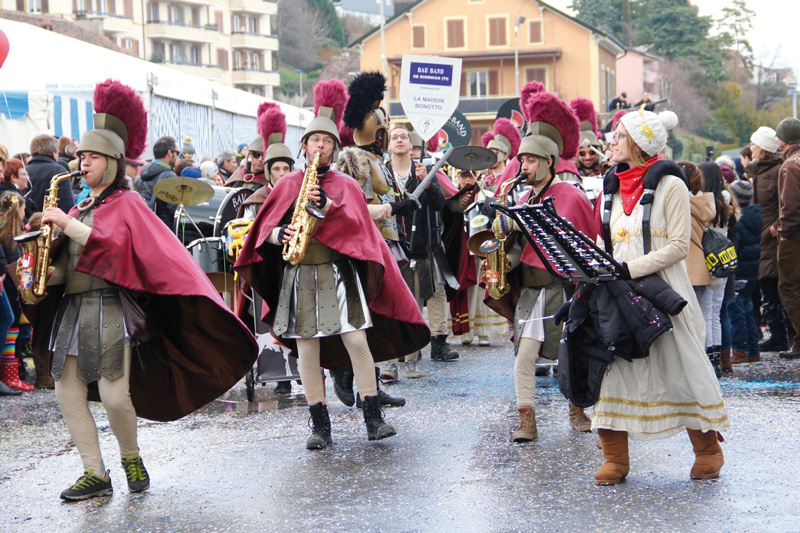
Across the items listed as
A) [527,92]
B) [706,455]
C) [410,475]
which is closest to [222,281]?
[527,92]

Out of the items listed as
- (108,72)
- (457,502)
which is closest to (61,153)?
(108,72)

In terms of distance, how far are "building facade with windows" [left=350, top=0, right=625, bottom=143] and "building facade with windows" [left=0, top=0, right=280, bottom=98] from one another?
17984 mm

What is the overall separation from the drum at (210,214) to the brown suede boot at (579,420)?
3199 millimetres

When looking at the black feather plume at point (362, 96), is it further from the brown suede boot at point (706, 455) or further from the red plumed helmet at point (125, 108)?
the brown suede boot at point (706, 455)

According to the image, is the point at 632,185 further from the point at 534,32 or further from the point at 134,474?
the point at 534,32

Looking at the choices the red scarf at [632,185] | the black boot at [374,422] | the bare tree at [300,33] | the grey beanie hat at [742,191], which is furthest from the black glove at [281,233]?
the bare tree at [300,33]

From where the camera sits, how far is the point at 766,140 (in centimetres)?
1011

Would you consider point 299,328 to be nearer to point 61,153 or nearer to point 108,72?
point 61,153

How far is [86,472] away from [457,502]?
6.38ft

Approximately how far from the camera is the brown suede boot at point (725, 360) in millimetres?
9016

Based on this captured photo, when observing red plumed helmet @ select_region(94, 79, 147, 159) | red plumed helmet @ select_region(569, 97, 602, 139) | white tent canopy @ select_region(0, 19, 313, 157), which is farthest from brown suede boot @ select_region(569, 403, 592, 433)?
white tent canopy @ select_region(0, 19, 313, 157)

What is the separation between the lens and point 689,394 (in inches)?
210

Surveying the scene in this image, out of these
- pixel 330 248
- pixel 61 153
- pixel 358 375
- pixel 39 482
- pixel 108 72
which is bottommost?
pixel 39 482

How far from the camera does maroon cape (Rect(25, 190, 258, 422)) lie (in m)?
5.46
